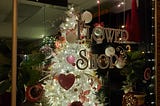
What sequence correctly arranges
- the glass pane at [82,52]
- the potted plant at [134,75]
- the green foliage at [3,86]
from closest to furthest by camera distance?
the green foliage at [3,86]
the glass pane at [82,52]
the potted plant at [134,75]

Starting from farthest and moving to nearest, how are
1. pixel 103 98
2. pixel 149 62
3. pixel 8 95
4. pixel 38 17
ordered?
pixel 149 62 → pixel 103 98 → pixel 38 17 → pixel 8 95

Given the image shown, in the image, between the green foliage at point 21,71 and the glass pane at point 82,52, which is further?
the glass pane at point 82,52

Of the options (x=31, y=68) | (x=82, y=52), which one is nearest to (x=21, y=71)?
(x=31, y=68)

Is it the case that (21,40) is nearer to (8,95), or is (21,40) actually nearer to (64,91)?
(8,95)

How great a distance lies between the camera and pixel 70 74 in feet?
7.47

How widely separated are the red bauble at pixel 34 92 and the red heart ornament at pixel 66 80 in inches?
7.3

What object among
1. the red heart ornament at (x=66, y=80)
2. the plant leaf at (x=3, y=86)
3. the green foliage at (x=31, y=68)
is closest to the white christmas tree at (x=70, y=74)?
the red heart ornament at (x=66, y=80)

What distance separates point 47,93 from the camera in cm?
216

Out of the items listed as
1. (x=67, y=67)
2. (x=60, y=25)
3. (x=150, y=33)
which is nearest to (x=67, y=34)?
(x=60, y=25)

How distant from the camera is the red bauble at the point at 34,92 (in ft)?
6.78

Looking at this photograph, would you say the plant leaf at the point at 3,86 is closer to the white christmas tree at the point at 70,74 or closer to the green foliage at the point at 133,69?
the white christmas tree at the point at 70,74

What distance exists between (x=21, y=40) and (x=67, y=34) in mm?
419

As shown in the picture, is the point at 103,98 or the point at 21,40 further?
the point at 103,98

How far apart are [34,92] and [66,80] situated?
30 centimetres
